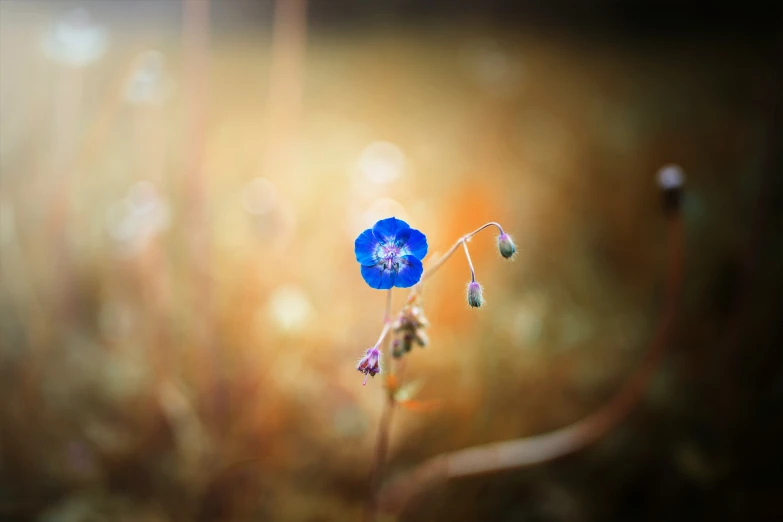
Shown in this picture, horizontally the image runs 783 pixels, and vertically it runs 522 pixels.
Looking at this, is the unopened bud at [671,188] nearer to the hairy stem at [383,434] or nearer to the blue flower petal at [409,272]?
the hairy stem at [383,434]

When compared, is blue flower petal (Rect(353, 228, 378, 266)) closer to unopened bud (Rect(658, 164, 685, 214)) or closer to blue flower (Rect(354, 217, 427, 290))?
blue flower (Rect(354, 217, 427, 290))

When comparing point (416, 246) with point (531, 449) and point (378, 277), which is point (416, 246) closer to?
point (378, 277)

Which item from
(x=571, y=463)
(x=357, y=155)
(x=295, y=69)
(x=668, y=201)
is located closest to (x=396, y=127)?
(x=357, y=155)

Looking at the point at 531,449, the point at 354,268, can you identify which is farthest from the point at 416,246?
the point at 354,268

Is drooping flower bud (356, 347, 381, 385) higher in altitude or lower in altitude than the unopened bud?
lower

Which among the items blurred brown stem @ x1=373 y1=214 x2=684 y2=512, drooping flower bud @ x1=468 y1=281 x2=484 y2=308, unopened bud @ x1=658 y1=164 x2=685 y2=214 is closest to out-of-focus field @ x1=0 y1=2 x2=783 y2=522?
blurred brown stem @ x1=373 y1=214 x2=684 y2=512

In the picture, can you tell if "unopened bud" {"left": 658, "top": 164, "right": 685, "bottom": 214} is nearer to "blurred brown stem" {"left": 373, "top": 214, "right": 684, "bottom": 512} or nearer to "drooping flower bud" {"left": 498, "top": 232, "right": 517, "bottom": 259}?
"blurred brown stem" {"left": 373, "top": 214, "right": 684, "bottom": 512}

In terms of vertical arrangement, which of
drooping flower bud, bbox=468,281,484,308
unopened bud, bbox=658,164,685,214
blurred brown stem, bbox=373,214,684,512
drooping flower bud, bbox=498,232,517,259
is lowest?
blurred brown stem, bbox=373,214,684,512

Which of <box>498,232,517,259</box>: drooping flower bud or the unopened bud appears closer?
<box>498,232,517,259</box>: drooping flower bud
